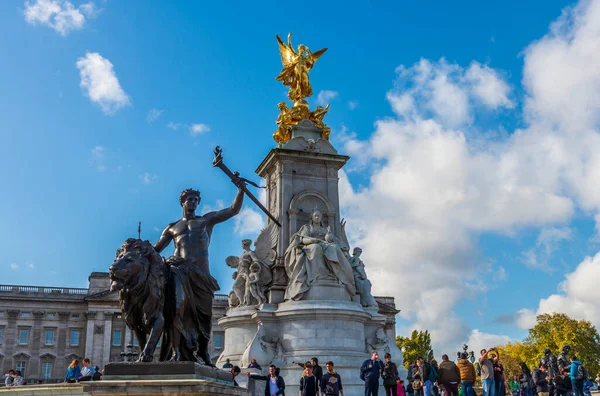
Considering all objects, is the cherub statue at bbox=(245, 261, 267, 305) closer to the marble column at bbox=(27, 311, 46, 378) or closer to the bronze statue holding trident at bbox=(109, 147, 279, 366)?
the bronze statue holding trident at bbox=(109, 147, 279, 366)

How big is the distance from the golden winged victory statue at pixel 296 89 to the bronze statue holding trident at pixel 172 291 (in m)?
16.6

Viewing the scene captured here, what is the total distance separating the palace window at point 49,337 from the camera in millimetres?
75625

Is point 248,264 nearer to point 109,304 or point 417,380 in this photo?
point 417,380

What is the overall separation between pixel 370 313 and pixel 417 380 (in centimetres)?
297

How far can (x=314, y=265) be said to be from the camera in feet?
71.8

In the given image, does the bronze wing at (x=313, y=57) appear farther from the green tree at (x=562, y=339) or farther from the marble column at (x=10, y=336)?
the marble column at (x=10, y=336)

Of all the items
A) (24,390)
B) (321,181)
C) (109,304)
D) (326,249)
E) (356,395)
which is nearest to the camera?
(24,390)

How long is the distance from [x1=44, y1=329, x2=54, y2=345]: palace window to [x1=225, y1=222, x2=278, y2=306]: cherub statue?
59704 mm

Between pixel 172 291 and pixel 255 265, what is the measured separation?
1459 centimetres

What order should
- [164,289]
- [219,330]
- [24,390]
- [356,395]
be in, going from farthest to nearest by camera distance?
[219,330] < [356,395] < [24,390] < [164,289]

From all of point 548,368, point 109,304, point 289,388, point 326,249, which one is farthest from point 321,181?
point 109,304

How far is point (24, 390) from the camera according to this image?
946 cm

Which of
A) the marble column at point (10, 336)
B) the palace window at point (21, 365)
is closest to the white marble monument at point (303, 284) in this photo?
the palace window at point (21, 365)

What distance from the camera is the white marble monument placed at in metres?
20.8
